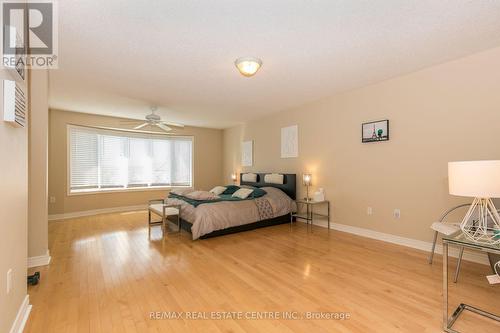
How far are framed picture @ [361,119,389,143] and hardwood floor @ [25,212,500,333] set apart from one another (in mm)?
1630

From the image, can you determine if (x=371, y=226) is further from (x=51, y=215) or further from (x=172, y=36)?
(x=51, y=215)

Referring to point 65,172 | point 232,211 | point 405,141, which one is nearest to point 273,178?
point 232,211

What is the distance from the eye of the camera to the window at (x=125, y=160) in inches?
223

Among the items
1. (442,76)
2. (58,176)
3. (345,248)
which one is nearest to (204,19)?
(442,76)

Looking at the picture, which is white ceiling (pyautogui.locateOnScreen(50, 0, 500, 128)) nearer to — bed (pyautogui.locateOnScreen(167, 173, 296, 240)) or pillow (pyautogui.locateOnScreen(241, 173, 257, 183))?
bed (pyautogui.locateOnScreen(167, 173, 296, 240))

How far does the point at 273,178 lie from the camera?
546cm

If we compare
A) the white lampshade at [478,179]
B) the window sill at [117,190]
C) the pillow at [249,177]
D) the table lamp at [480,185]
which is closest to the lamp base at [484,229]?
the table lamp at [480,185]

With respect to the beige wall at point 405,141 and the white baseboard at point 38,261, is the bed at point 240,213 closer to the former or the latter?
the beige wall at point 405,141

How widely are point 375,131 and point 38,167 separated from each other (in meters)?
4.69

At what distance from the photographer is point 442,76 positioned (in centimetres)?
308

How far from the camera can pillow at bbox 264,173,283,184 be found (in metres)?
5.30

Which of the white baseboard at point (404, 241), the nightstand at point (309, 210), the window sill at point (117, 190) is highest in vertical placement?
the window sill at point (117, 190)

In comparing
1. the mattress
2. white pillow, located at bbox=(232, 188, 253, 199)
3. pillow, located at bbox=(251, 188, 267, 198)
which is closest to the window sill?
the mattress

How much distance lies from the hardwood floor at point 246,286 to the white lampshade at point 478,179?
992 millimetres
